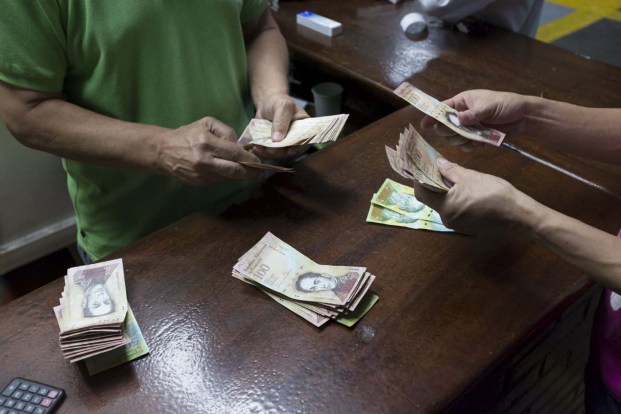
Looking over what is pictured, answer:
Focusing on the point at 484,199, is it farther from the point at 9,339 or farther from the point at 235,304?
the point at 9,339

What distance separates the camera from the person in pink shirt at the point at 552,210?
3.35 ft

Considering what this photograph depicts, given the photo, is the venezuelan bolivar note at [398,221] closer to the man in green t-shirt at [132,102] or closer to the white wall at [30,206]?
the man in green t-shirt at [132,102]

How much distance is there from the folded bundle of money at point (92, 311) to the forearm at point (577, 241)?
82cm

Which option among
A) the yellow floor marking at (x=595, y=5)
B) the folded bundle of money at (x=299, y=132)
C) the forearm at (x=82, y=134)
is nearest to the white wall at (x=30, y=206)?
the forearm at (x=82, y=134)

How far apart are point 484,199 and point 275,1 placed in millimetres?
1772

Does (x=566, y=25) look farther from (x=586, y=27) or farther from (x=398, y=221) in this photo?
(x=398, y=221)

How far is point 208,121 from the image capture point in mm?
1229

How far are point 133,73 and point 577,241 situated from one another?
1019 millimetres

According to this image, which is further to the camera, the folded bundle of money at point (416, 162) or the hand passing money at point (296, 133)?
the hand passing money at point (296, 133)

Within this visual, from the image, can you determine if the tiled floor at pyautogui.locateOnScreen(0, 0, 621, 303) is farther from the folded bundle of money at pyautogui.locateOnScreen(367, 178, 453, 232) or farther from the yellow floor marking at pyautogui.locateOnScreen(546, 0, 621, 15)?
the folded bundle of money at pyautogui.locateOnScreen(367, 178, 453, 232)

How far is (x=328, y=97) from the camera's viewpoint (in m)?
2.16

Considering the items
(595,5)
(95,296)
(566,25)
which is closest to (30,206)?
(95,296)

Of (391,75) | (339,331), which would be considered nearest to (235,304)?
(339,331)

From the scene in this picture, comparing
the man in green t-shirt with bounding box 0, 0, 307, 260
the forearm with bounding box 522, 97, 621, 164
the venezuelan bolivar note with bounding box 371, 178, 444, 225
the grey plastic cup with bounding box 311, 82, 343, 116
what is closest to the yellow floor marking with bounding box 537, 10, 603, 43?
the grey plastic cup with bounding box 311, 82, 343, 116
